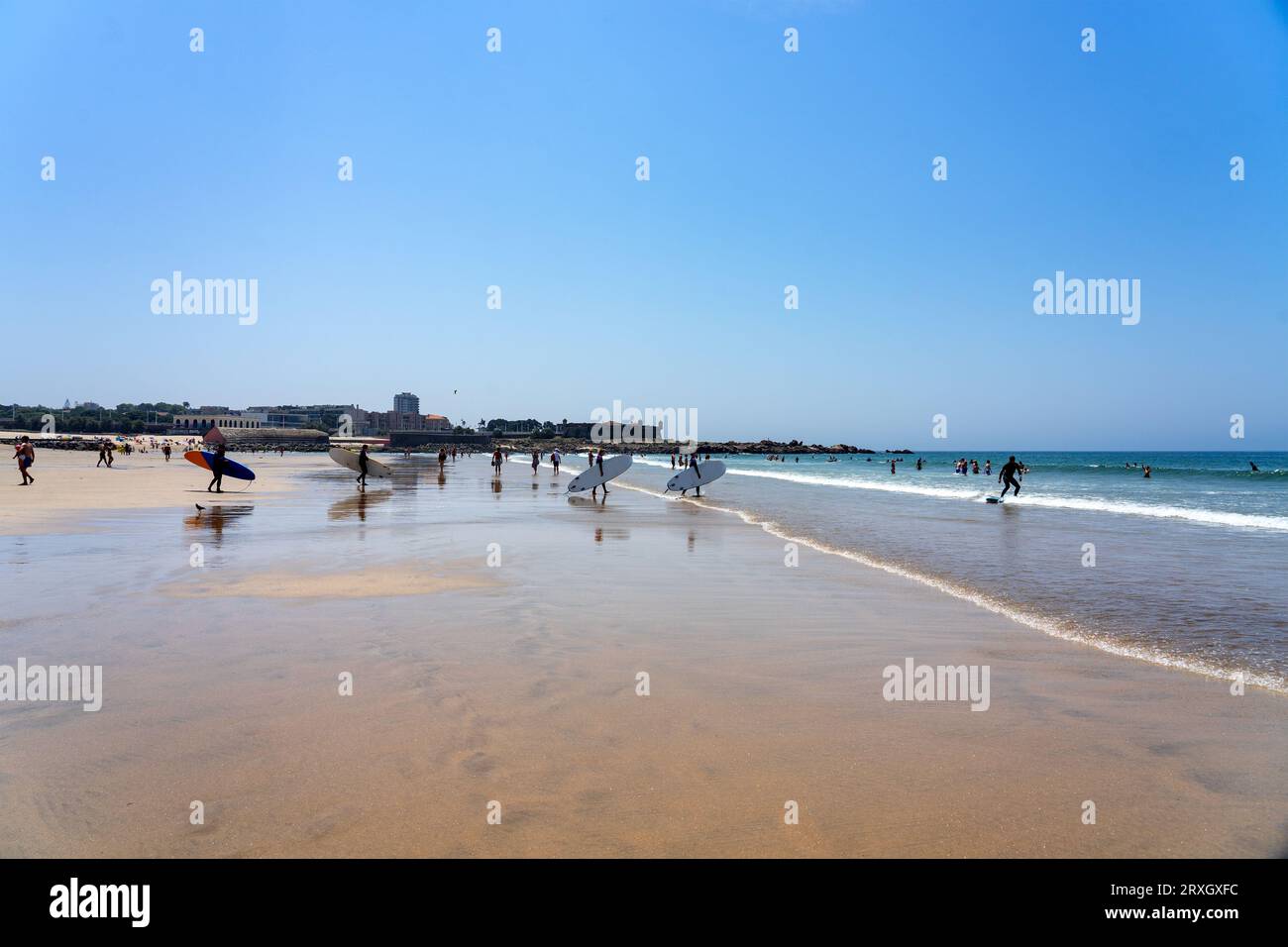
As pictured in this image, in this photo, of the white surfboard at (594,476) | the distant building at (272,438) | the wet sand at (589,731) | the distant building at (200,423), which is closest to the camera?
the wet sand at (589,731)

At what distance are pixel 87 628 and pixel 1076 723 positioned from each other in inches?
350

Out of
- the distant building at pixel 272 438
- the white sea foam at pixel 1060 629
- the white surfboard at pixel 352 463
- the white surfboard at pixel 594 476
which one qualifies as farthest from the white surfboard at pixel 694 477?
the distant building at pixel 272 438

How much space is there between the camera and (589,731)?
5.09m

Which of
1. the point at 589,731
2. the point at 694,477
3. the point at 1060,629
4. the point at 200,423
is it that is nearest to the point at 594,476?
the point at 694,477

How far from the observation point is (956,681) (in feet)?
21.2

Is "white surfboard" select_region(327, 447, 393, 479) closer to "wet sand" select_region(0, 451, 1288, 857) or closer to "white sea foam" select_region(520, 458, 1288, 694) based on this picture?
"wet sand" select_region(0, 451, 1288, 857)

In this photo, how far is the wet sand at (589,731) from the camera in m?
3.72

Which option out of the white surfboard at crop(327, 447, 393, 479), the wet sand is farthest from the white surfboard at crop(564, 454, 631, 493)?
the wet sand

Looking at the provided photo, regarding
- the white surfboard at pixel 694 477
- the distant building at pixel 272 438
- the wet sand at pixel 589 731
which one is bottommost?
the wet sand at pixel 589 731

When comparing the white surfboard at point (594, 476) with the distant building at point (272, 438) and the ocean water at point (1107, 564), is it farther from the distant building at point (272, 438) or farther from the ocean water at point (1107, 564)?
the distant building at point (272, 438)

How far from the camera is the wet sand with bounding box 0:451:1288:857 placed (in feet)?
12.2
